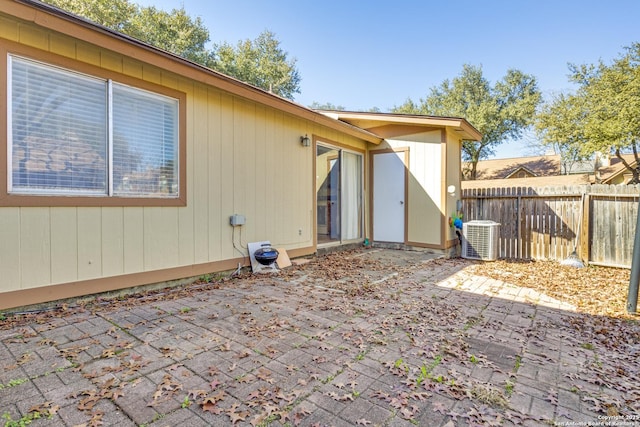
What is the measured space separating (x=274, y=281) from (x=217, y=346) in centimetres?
212

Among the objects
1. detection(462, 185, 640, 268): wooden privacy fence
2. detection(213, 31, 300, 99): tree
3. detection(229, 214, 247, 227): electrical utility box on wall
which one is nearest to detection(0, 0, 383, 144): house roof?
detection(229, 214, 247, 227): electrical utility box on wall

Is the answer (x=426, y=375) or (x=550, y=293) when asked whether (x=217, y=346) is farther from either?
(x=550, y=293)

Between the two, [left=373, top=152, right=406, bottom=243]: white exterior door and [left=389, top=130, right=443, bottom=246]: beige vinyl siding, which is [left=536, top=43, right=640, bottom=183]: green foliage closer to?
[left=389, top=130, right=443, bottom=246]: beige vinyl siding

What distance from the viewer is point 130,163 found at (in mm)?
3693

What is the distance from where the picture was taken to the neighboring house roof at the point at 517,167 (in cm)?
2400

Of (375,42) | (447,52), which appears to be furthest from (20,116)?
(447,52)

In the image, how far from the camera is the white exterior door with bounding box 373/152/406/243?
743cm

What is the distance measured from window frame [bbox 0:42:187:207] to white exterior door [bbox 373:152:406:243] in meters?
4.83

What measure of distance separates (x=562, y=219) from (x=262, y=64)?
20162mm

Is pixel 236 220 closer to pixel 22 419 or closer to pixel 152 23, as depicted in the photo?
pixel 22 419

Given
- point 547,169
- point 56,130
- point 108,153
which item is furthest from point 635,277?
point 547,169

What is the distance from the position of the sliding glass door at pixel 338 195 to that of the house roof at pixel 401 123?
841mm

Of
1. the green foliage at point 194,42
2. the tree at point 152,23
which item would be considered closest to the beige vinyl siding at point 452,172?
the green foliage at point 194,42

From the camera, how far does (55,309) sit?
3.07 metres
